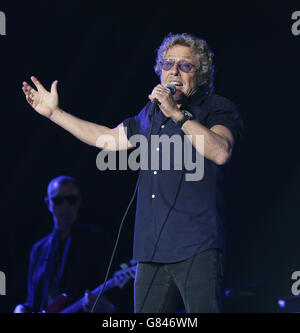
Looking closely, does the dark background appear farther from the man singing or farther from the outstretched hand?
the outstretched hand

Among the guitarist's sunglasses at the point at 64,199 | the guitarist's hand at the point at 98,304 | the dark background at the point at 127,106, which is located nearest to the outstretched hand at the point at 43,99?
the guitarist's hand at the point at 98,304

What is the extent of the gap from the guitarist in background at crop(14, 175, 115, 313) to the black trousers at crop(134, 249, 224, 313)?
6.57 ft

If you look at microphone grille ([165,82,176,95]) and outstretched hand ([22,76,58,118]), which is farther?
outstretched hand ([22,76,58,118])

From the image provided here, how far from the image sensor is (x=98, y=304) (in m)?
3.82

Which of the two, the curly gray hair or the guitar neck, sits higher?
the curly gray hair

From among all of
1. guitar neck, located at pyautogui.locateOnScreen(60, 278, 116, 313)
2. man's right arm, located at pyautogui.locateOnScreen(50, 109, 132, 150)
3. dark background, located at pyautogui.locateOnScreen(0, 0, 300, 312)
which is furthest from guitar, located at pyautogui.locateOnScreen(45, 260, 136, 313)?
man's right arm, located at pyautogui.locateOnScreen(50, 109, 132, 150)

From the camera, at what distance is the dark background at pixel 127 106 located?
3.92 m

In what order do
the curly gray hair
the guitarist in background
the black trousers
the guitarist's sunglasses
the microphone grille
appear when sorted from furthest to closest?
the guitarist's sunglasses < the guitarist in background < the curly gray hair < the microphone grille < the black trousers

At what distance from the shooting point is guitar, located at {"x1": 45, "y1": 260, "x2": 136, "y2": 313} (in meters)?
3.94

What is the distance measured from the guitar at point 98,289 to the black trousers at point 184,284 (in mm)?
1879

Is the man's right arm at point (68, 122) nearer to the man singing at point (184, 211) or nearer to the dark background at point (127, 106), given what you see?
the man singing at point (184, 211)
